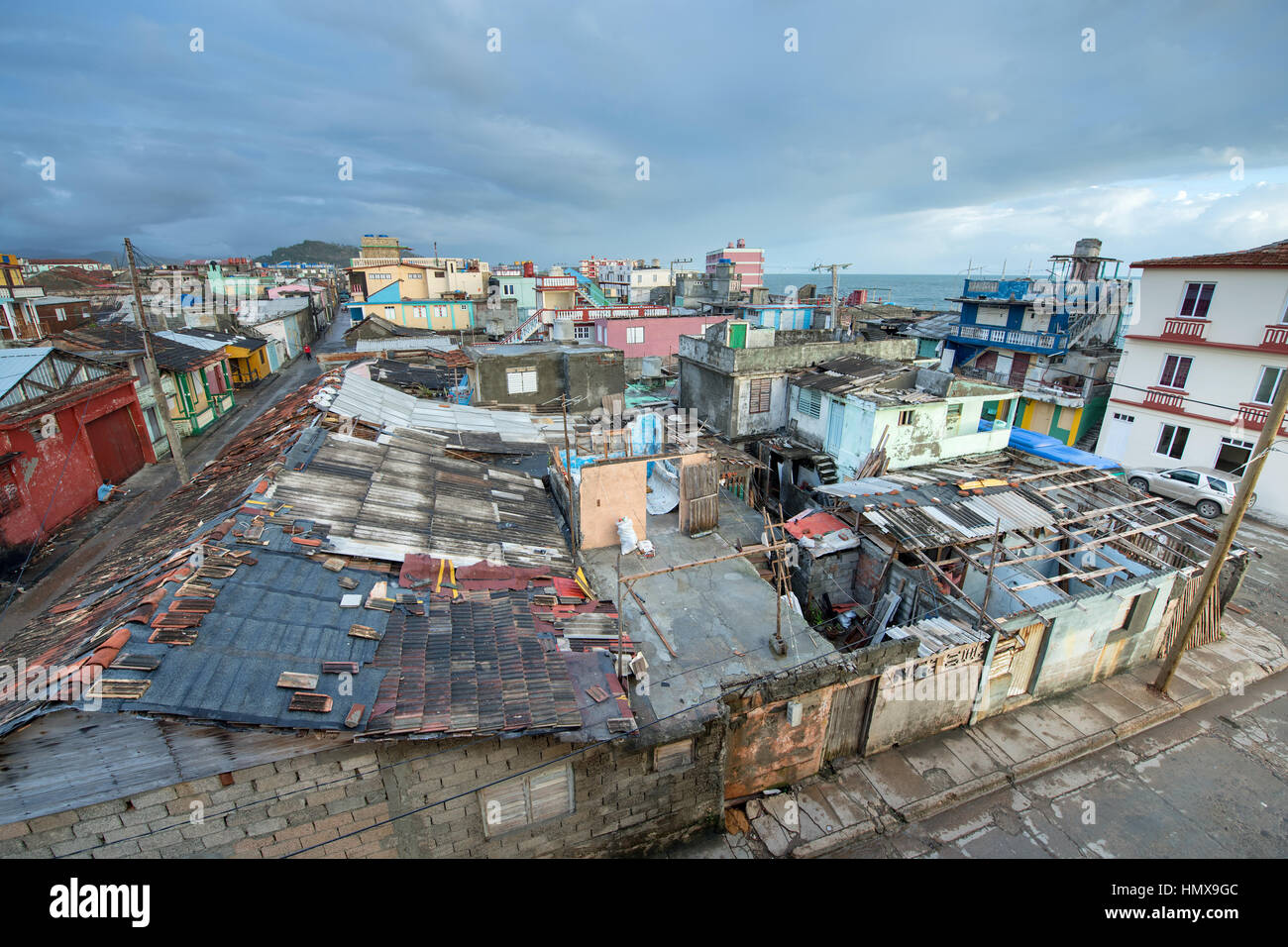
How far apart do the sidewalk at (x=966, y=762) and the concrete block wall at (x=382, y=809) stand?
1.93m

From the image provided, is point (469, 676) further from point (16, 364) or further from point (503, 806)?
point (16, 364)

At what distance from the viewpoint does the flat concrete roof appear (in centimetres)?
1066

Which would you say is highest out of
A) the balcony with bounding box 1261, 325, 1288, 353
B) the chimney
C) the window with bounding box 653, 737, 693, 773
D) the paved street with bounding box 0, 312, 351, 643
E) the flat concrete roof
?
the chimney

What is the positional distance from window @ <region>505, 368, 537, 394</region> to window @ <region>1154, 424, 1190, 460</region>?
31.6 metres

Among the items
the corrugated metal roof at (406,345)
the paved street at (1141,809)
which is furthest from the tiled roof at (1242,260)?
the corrugated metal roof at (406,345)

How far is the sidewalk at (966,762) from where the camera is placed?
34.3ft

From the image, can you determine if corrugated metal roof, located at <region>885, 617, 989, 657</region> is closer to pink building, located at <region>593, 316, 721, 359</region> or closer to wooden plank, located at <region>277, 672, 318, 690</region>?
wooden plank, located at <region>277, 672, 318, 690</region>

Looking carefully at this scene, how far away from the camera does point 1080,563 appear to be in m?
15.5

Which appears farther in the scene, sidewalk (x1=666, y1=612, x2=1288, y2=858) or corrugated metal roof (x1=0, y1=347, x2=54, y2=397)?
corrugated metal roof (x1=0, y1=347, x2=54, y2=397)

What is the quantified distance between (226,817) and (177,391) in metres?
32.7

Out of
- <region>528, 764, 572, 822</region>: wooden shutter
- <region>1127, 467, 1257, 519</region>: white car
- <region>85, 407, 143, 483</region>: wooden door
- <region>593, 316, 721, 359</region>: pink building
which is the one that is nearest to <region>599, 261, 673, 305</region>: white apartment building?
<region>593, 316, 721, 359</region>: pink building

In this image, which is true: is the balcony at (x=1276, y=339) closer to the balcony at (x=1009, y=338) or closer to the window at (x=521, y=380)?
the balcony at (x=1009, y=338)
